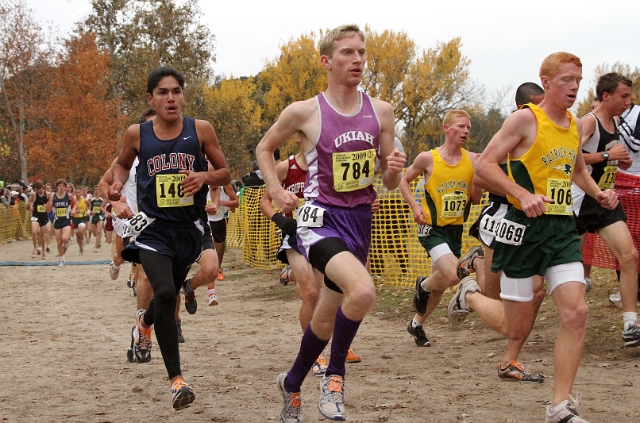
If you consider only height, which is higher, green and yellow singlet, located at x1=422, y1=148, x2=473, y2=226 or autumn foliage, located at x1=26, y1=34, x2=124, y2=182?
autumn foliage, located at x1=26, y1=34, x2=124, y2=182

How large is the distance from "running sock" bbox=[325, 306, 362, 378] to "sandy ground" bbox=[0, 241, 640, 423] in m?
0.44

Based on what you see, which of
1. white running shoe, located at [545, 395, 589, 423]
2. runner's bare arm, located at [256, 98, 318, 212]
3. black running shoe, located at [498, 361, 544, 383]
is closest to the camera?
white running shoe, located at [545, 395, 589, 423]

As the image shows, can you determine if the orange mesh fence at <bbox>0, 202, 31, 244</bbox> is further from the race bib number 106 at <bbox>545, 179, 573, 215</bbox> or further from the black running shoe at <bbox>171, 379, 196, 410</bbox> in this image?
the race bib number 106 at <bbox>545, 179, 573, 215</bbox>

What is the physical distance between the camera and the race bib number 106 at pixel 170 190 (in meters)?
5.82

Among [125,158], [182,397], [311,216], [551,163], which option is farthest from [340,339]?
[125,158]

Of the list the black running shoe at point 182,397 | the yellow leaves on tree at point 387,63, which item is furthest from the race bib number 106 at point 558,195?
the yellow leaves on tree at point 387,63

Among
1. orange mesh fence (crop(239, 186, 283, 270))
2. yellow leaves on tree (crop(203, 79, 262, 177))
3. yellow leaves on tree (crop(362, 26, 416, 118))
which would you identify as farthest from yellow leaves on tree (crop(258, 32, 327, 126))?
orange mesh fence (crop(239, 186, 283, 270))

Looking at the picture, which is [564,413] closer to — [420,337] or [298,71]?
[420,337]

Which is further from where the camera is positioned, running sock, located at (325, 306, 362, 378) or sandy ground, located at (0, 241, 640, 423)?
sandy ground, located at (0, 241, 640, 423)

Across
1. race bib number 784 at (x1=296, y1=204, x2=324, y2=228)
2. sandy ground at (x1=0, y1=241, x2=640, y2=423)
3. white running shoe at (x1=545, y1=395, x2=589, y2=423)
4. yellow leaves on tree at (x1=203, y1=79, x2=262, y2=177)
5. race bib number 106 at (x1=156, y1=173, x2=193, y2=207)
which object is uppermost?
yellow leaves on tree at (x1=203, y1=79, x2=262, y2=177)

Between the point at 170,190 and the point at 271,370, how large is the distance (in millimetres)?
1932

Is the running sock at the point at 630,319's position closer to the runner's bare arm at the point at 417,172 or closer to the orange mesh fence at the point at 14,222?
the runner's bare arm at the point at 417,172

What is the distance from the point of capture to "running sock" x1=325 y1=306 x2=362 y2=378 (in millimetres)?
4828

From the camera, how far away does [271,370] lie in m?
6.88
